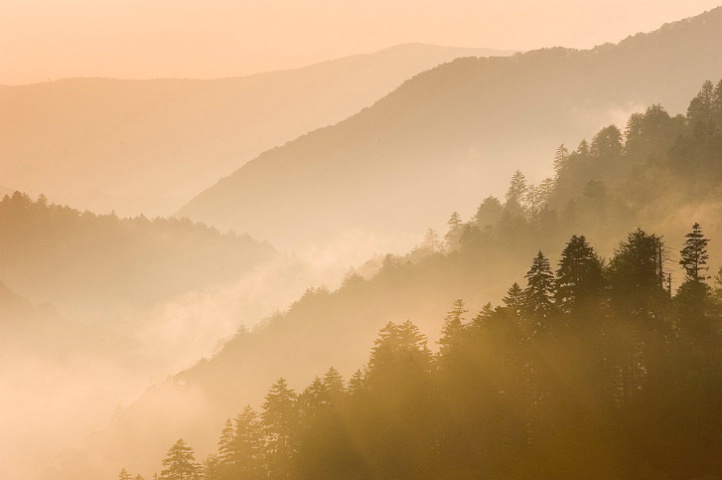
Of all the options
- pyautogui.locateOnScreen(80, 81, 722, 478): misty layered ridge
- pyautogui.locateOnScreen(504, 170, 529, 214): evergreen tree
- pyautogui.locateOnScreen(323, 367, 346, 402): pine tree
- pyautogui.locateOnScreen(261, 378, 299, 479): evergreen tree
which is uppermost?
pyautogui.locateOnScreen(504, 170, 529, 214): evergreen tree

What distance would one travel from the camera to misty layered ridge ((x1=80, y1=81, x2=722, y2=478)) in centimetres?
10025

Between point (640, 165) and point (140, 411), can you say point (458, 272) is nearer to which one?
point (640, 165)

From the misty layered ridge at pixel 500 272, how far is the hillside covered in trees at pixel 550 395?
377 millimetres

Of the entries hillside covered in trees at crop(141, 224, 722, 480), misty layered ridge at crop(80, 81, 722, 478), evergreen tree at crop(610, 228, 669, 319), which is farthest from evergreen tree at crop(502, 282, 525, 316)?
evergreen tree at crop(610, 228, 669, 319)

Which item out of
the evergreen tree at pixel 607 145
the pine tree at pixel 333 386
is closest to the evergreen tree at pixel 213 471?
the pine tree at pixel 333 386

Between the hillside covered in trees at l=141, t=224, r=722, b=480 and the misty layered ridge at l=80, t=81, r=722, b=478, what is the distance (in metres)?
0.38

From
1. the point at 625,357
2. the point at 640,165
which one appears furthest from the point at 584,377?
the point at 640,165

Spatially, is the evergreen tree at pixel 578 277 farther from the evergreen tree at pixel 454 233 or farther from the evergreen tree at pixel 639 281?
the evergreen tree at pixel 454 233

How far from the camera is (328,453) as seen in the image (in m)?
64.3

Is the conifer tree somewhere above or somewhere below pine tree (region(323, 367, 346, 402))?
below

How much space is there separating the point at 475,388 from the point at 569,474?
32.0ft

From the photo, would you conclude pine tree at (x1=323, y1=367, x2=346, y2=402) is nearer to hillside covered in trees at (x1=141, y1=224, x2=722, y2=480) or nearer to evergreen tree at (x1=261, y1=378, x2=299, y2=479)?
hillside covered in trees at (x1=141, y1=224, x2=722, y2=480)

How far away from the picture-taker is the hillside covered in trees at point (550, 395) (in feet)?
174

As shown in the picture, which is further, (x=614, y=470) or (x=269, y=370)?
(x=269, y=370)
